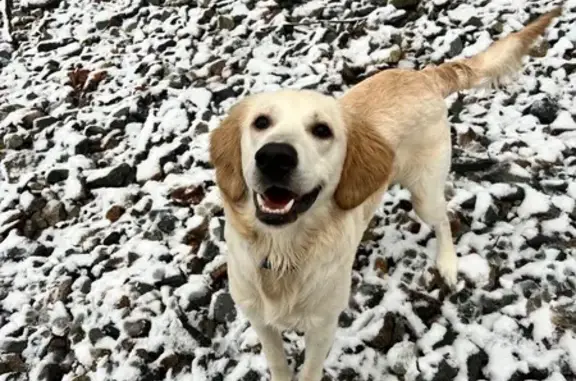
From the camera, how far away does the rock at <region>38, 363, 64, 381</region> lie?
→ 2.83 metres

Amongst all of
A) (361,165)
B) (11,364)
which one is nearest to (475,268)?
(361,165)

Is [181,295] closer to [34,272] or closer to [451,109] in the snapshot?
[34,272]

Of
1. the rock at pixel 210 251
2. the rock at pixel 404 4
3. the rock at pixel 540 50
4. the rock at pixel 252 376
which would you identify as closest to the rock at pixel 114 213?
the rock at pixel 210 251

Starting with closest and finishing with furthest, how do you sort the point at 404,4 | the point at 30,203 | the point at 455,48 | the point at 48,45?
the point at 30,203, the point at 455,48, the point at 404,4, the point at 48,45

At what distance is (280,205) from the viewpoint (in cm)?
198

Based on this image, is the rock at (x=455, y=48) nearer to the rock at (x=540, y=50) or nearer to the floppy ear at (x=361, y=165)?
the rock at (x=540, y=50)

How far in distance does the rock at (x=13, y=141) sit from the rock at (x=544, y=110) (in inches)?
155

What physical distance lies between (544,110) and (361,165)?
233 cm

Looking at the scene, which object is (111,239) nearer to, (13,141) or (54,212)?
(54,212)

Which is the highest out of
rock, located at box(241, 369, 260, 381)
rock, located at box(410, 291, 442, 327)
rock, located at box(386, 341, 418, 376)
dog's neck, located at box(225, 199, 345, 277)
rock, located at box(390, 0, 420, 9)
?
dog's neck, located at box(225, 199, 345, 277)

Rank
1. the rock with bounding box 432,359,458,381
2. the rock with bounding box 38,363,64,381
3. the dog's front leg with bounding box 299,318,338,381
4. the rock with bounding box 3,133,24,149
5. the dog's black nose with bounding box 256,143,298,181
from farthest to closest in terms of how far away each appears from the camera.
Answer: the rock with bounding box 3,133,24,149, the rock with bounding box 38,363,64,381, the rock with bounding box 432,359,458,381, the dog's front leg with bounding box 299,318,338,381, the dog's black nose with bounding box 256,143,298,181

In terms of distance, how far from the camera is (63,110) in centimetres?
452

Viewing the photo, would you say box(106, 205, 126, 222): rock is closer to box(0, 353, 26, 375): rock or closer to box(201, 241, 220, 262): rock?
box(201, 241, 220, 262): rock

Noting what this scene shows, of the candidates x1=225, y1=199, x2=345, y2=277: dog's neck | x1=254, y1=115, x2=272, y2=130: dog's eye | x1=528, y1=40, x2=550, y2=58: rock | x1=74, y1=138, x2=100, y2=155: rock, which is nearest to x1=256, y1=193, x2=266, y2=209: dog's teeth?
x1=225, y1=199, x2=345, y2=277: dog's neck
